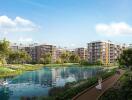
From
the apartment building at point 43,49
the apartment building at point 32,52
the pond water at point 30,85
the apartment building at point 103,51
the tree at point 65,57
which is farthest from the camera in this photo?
the apartment building at point 32,52

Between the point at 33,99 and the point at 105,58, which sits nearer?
the point at 33,99

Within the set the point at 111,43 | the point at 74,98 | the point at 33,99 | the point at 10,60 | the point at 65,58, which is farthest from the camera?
the point at 111,43

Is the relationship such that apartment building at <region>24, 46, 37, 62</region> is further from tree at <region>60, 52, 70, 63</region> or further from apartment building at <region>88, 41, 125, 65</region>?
apartment building at <region>88, 41, 125, 65</region>

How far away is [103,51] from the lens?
12694 cm

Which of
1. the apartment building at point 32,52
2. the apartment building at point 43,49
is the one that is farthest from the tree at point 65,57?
the apartment building at point 32,52

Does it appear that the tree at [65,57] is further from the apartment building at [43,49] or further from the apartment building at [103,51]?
the apartment building at [43,49]

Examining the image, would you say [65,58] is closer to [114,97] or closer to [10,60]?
[10,60]

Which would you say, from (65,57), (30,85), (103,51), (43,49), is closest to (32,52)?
(43,49)

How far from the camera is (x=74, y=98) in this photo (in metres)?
20.6

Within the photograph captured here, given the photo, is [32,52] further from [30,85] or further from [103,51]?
[30,85]

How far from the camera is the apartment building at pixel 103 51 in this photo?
5002 inches

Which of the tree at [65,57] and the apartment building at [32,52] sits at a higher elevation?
the apartment building at [32,52]

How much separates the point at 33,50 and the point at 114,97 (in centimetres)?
12478

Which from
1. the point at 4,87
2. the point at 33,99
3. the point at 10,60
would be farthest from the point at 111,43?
the point at 33,99
